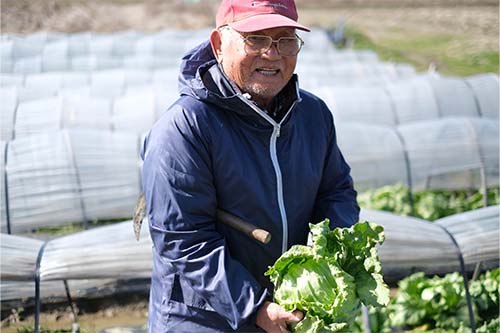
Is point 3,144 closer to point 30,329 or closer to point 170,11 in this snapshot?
point 30,329

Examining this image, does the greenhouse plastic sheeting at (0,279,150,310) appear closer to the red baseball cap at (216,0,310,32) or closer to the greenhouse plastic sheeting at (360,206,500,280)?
the greenhouse plastic sheeting at (360,206,500,280)

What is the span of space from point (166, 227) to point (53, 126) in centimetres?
713

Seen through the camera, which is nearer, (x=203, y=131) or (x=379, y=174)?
(x=203, y=131)

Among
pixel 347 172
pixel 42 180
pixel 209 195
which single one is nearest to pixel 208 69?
pixel 209 195

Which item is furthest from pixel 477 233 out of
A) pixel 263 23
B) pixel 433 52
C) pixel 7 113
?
pixel 433 52

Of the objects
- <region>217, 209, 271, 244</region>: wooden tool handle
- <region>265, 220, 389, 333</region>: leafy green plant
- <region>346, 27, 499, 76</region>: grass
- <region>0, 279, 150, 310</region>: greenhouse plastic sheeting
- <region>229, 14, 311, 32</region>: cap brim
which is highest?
<region>229, 14, 311, 32</region>: cap brim

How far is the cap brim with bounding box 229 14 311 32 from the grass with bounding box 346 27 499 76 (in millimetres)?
15413

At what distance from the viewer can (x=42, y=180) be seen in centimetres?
759

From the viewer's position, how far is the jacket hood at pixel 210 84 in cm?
255

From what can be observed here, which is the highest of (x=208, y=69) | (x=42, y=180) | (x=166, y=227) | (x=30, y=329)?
(x=208, y=69)

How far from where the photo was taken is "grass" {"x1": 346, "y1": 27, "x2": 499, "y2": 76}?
18984 mm

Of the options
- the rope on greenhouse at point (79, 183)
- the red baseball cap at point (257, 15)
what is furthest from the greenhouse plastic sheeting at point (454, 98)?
the red baseball cap at point (257, 15)

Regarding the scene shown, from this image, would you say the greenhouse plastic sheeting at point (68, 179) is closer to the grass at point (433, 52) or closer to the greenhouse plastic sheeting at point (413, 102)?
the greenhouse plastic sheeting at point (413, 102)

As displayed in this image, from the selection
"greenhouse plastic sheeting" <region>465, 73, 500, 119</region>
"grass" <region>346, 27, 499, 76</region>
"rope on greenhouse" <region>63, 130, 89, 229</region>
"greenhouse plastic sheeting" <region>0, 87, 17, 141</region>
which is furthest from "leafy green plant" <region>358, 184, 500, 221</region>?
"grass" <region>346, 27, 499, 76</region>
